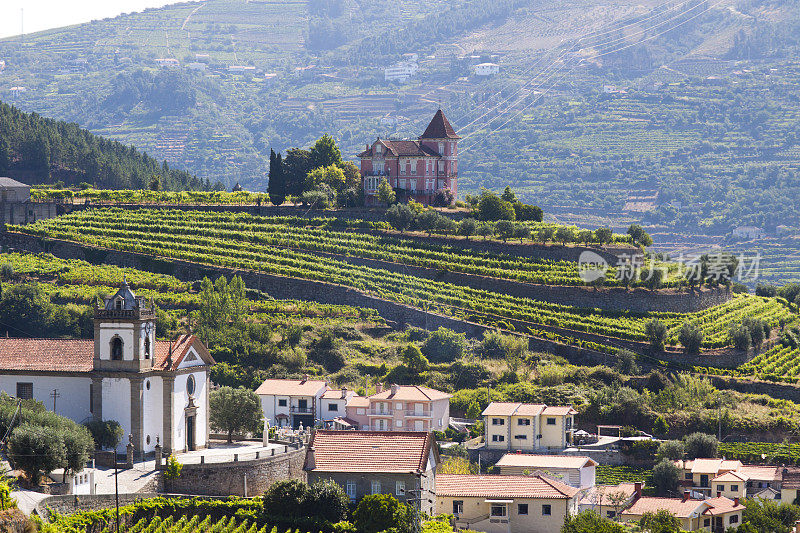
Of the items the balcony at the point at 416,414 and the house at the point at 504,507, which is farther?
the balcony at the point at 416,414

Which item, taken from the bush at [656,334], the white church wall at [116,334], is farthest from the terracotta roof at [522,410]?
the white church wall at [116,334]

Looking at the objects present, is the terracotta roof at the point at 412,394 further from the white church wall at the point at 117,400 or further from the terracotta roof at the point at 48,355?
the white church wall at the point at 117,400

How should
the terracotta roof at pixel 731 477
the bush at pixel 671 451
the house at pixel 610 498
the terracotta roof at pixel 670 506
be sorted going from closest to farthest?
1. the terracotta roof at pixel 670 506
2. the house at pixel 610 498
3. the terracotta roof at pixel 731 477
4. the bush at pixel 671 451

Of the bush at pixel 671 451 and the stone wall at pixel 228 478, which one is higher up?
the stone wall at pixel 228 478

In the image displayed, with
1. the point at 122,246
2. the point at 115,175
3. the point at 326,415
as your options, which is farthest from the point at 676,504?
the point at 115,175

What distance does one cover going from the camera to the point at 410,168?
13162 cm

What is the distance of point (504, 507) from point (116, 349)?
67.7 feet

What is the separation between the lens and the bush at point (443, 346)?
10375 cm

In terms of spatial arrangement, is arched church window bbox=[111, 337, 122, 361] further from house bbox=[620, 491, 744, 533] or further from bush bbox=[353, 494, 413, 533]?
house bbox=[620, 491, 744, 533]

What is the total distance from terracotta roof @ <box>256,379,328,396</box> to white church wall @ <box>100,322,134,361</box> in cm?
2434

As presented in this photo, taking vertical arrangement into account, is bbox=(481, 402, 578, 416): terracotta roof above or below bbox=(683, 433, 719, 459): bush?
above

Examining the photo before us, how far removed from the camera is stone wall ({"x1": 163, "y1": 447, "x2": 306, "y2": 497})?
2569 inches

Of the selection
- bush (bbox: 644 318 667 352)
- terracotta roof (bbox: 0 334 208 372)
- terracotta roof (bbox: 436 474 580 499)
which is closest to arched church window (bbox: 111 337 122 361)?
terracotta roof (bbox: 0 334 208 372)

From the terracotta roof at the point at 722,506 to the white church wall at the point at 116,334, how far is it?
Answer: 32712 mm
